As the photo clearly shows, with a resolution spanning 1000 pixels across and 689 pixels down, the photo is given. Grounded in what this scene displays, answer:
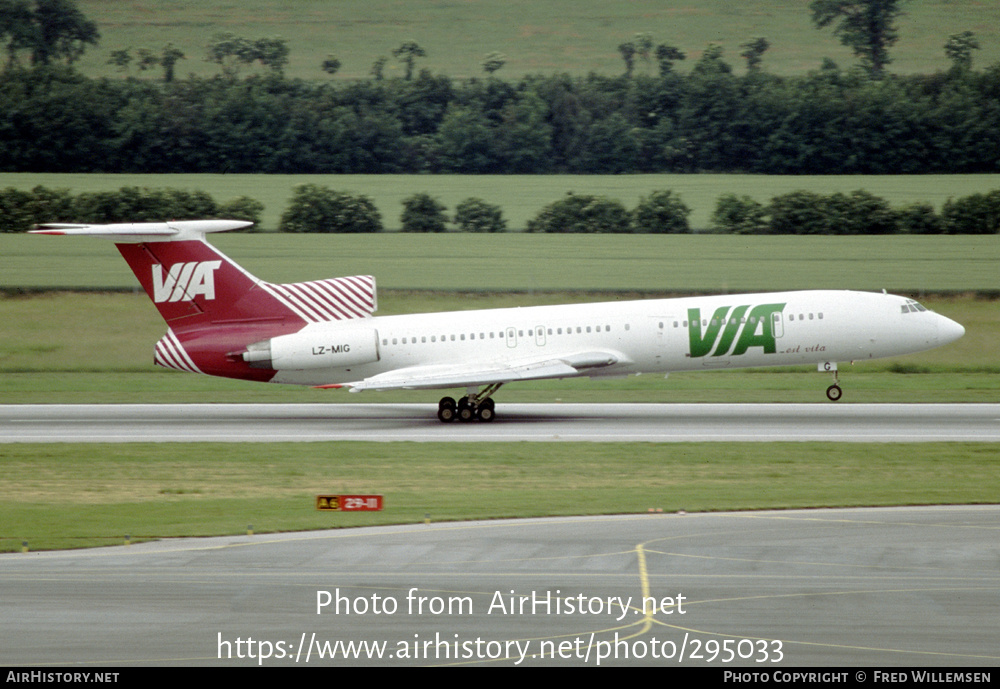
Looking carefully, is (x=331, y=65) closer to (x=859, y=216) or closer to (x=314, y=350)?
(x=859, y=216)

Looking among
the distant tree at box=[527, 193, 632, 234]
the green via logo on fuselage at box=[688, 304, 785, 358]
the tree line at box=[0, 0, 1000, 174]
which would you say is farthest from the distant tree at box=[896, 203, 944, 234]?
the green via logo on fuselage at box=[688, 304, 785, 358]

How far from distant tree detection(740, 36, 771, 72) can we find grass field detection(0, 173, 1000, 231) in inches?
1280

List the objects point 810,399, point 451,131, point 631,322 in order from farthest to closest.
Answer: point 451,131 < point 810,399 < point 631,322

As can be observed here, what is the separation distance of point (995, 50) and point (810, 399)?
74.6 meters

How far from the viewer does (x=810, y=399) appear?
4247cm

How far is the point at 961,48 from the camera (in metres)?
103

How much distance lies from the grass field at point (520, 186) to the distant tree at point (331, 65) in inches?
1214

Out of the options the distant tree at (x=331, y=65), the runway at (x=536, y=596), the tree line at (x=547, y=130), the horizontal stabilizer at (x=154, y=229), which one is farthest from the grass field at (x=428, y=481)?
the distant tree at (x=331, y=65)

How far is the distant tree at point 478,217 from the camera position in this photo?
238 ft

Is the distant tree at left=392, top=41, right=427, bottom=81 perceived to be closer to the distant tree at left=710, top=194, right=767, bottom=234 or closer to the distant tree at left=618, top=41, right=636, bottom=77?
the distant tree at left=618, top=41, right=636, bottom=77

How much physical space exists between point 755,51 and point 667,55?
8587mm

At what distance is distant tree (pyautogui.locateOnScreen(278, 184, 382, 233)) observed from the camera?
73125mm
